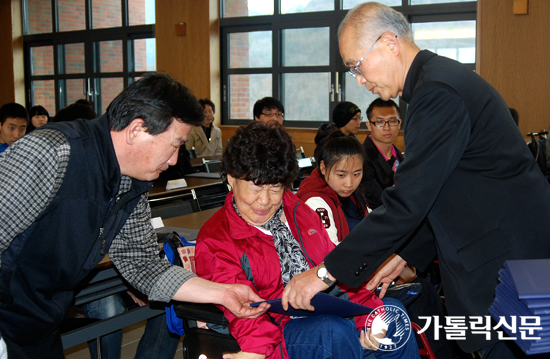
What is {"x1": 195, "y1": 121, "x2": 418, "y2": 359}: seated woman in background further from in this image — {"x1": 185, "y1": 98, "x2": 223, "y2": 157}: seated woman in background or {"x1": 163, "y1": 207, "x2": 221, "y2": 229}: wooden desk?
{"x1": 185, "y1": 98, "x2": 223, "y2": 157}: seated woman in background

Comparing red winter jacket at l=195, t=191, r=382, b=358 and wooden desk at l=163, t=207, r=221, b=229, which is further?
wooden desk at l=163, t=207, r=221, b=229

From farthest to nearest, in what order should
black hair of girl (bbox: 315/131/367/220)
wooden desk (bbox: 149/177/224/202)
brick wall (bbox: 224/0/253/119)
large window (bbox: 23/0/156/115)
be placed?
large window (bbox: 23/0/156/115) → brick wall (bbox: 224/0/253/119) → wooden desk (bbox: 149/177/224/202) → black hair of girl (bbox: 315/131/367/220)

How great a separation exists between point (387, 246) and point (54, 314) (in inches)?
37.3

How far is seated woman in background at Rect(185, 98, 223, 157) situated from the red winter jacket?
5.54 m

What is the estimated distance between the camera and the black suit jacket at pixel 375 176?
11.1 ft

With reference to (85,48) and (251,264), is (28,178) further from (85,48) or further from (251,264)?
(85,48)

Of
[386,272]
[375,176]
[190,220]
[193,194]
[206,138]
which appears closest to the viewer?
[386,272]

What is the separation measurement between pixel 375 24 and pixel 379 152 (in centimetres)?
221

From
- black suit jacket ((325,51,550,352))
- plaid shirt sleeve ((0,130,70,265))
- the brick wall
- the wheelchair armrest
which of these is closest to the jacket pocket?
black suit jacket ((325,51,550,352))

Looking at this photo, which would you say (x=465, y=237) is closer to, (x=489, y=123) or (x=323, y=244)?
(x=489, y=123)

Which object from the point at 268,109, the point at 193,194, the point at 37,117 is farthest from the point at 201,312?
the point at 37,117

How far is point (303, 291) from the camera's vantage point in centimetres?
148

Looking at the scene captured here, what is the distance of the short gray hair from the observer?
1.45 m

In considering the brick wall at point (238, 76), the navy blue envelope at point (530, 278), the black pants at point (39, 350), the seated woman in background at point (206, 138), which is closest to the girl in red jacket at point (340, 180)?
the black pants at point (39, 350)
